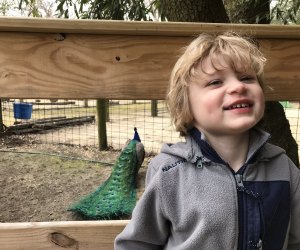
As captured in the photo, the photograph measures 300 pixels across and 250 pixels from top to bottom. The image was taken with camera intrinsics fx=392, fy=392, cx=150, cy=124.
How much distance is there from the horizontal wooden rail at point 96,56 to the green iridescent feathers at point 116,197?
1.23 metres

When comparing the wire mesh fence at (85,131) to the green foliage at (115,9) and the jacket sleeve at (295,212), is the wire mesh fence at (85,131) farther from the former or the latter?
the jacket sleeve at (295,212)

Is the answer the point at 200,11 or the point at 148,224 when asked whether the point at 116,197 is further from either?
Result: the point at 148,224

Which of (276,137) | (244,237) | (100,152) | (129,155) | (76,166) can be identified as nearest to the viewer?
(244,237)

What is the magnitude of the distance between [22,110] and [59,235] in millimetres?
8520

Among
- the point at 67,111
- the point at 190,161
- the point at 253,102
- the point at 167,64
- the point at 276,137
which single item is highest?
the point at 167,64

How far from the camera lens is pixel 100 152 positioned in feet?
18.2

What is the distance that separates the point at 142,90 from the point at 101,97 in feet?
0.45

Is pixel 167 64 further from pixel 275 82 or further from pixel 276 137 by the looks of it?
pixel 276 137

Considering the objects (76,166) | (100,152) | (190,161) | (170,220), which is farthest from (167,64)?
(100,152)

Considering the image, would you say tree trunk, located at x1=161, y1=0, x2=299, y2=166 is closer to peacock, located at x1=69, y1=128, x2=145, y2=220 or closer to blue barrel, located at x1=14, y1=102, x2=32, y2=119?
peacock, located at x1=69, y1=128, x2=145, y2=220

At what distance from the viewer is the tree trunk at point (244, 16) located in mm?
2154

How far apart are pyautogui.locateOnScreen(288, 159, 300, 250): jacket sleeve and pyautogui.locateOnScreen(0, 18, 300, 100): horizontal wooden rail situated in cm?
47

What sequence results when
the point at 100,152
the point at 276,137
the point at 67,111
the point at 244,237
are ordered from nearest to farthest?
the point at 244,237, the point at 276,137, the point at 100,152, the point at 67,111

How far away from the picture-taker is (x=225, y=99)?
3.56 ft
